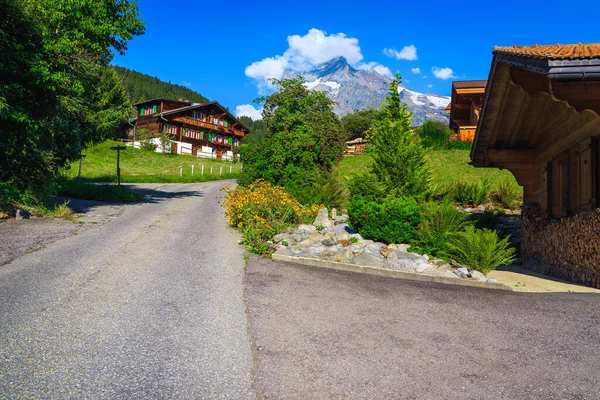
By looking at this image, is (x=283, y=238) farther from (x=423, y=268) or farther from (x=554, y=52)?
(x=554, y=52)

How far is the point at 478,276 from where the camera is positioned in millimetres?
9359

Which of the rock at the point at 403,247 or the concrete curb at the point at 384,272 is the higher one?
the rock at the point at 403,247

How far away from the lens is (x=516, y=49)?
7.89 meters

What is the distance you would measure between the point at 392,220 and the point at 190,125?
206 feet

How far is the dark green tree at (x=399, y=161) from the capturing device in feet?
44.3

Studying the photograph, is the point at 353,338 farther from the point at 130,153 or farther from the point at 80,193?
the point at 130,153

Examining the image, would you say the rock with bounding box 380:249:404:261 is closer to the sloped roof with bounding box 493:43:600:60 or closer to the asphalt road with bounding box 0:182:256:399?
the asphalt road with bounding box 0:182:256:399

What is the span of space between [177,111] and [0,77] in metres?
53.1

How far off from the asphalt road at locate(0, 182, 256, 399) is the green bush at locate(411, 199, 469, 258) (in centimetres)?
483

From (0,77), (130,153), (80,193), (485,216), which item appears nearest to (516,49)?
(485,216)

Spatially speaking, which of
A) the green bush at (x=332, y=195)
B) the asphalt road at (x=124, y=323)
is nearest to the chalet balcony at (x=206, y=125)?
the green bush at (x=332, y=195)

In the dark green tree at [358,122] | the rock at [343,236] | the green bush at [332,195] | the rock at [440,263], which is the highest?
the dark green tree at [358,122]

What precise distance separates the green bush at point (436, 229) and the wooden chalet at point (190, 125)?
56693 mm

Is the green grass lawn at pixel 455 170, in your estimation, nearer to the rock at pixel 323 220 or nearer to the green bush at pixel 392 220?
the rock at pixel 323 220
